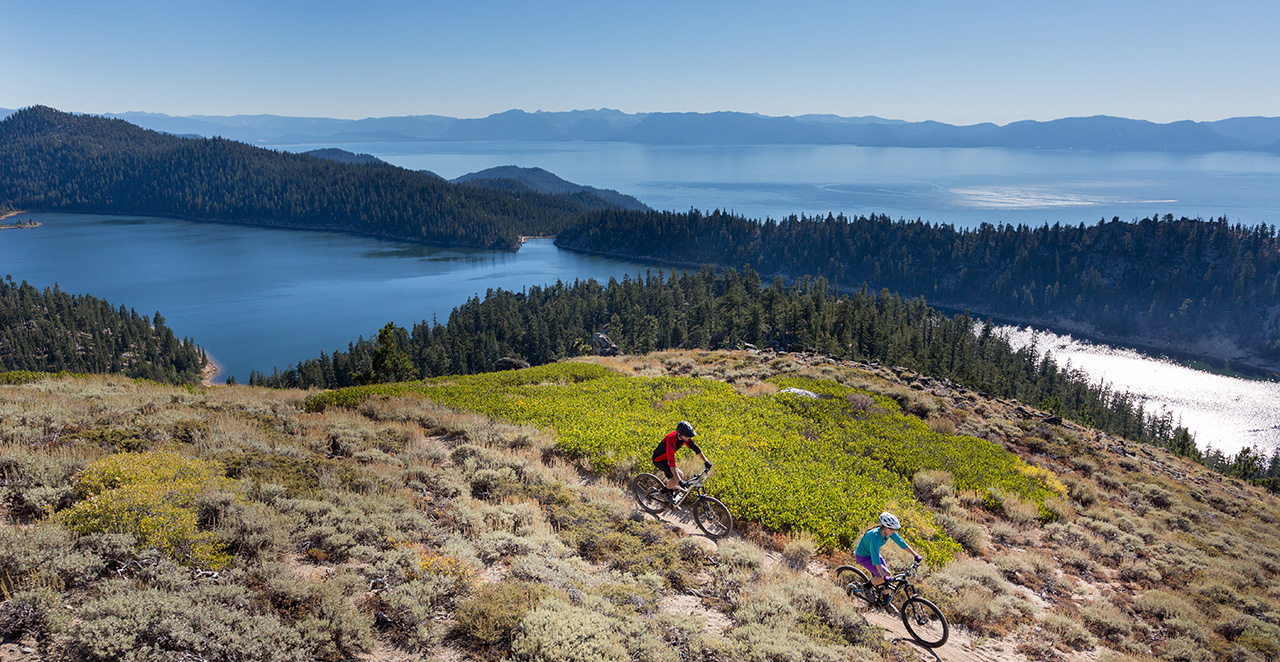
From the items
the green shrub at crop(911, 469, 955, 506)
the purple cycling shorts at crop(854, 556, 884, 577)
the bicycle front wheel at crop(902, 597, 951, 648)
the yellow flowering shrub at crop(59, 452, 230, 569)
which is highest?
the yellow flowering shrub at crop(59, 452, 230, 569)

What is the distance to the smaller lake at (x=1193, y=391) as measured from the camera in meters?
119

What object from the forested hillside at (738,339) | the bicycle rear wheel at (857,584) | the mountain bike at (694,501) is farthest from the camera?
the forested hillside at (738,339)

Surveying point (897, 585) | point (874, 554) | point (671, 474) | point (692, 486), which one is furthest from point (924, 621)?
point (671, 474)

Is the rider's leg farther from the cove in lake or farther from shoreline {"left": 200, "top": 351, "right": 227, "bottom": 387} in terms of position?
the cove in lake

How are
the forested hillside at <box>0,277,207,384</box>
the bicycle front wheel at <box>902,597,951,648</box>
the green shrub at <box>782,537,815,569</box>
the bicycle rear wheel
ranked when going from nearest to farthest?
the bicycle front wheel at <box>902,597,951,648</box>, the bicycle rear wheel, the green shrub at <box>782,537,815,569</box>, the forested hillside at <box>0,277,207,384</box>

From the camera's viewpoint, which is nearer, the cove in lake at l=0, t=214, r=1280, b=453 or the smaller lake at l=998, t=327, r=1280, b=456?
the smaller lake at l=998, t=327, r=1280, b=456

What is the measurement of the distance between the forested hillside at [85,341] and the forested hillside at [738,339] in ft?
77.1

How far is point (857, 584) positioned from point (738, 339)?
100036mm

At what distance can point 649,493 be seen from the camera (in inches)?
605

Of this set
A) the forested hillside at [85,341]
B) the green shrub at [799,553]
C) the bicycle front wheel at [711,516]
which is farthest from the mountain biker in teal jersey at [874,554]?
the forested hillside at [85,341]

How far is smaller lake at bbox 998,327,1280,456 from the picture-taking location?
390 ft

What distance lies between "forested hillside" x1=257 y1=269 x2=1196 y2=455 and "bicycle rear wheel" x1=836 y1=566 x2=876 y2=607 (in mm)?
80541

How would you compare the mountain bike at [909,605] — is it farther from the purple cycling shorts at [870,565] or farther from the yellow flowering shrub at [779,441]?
the yellow flowering shrub at [779,441]

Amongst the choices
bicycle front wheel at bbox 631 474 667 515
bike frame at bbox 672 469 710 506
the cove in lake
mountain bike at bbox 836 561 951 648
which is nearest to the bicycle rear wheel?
mountain bike at bbox 836 561 951 648
